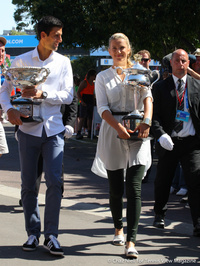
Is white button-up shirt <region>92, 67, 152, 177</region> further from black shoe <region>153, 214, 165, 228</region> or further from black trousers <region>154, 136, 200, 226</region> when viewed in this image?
black shoe <region>153, 214, 165, 228</region>

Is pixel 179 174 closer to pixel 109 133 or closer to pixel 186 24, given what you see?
pixel 109 133

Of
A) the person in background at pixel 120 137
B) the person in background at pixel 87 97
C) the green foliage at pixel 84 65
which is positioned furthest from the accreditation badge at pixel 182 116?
the green foliage at pixel 84 65

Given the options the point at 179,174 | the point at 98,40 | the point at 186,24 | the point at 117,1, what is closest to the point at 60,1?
the point at 98,40

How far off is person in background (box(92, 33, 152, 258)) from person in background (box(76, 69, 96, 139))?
38.9 ft

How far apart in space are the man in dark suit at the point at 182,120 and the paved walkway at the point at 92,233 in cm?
53

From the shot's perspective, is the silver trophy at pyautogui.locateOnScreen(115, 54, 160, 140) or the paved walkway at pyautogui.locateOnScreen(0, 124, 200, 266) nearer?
the paved walkway at pyautogui.locateOnScreen(0, 124, 200, 266)

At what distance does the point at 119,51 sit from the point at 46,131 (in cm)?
106

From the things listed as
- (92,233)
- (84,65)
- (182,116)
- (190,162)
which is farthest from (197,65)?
(84,65)

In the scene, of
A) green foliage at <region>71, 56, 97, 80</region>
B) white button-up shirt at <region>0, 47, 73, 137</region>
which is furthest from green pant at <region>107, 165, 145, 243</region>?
green foliage at <region>71, 56, 97, 80</region>

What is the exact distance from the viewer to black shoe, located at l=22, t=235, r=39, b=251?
5.33 meters

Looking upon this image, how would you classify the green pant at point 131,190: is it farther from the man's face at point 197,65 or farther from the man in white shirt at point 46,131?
the man's face at point 197,65

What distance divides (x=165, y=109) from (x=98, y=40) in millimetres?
11987

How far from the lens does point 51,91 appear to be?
17.5 ft

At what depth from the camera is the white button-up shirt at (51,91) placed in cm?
527
